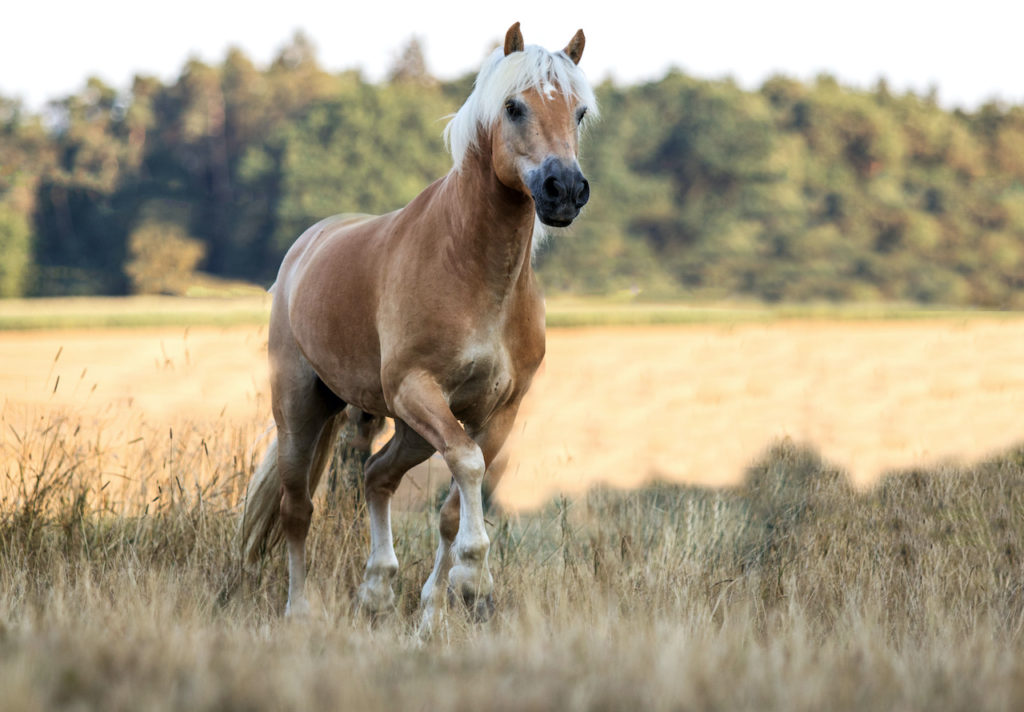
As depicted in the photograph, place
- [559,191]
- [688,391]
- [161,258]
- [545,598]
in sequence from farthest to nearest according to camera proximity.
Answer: [161,258], [688,391], [545,598], [559,191]

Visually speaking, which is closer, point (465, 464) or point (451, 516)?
point (465, 464)

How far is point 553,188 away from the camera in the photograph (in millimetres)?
3971

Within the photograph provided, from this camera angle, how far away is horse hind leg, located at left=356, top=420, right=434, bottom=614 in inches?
202

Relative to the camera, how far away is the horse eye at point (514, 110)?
4184mm

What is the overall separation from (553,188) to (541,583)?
7.02 feet

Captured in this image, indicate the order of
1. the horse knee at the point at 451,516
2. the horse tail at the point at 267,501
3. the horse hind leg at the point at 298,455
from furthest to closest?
the horse tail at the point at 267,501
the horse hind leg at the point at 298,455
the horse knee at the point at 451,516

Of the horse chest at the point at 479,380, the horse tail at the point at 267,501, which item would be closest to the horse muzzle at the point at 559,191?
the horse chest at the point at 479,380

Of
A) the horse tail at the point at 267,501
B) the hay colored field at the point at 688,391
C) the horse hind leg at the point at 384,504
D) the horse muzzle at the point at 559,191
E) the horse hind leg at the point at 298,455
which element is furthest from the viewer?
the hay colored field at the point at 688,391

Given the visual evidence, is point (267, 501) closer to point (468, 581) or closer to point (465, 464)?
point (468, 581)

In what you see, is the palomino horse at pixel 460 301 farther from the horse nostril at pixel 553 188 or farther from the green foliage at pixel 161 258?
the green foliage at pixel 161 258

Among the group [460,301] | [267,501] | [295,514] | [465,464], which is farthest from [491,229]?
[267,501]

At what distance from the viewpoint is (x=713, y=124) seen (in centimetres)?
6062

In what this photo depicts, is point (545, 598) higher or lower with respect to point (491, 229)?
lower

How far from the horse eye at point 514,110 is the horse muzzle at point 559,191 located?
0.31 m
